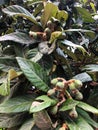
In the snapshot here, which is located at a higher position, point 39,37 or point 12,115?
point 39,37

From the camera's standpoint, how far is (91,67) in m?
0.85

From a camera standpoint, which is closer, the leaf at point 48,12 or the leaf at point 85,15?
the leaf at point 48,12

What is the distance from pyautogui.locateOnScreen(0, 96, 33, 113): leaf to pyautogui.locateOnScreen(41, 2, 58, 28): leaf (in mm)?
245

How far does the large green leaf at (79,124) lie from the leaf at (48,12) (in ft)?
1.01

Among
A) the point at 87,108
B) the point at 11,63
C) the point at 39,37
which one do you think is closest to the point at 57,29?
the point at 39,37

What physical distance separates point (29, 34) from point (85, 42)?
0.67 ft

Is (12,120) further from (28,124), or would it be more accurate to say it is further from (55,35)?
(55,35)

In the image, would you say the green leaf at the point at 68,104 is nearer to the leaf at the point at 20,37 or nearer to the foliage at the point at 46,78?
the foliage at the point at 46,78

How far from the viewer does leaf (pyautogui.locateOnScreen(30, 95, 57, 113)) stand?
65 cm

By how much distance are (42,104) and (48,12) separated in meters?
0.31

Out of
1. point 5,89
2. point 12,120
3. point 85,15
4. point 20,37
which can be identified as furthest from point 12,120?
point 85,15

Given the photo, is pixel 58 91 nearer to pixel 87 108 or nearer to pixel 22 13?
pixel 87 108

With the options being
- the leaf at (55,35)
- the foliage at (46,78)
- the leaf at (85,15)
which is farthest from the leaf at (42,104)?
the leaf at (85,15)

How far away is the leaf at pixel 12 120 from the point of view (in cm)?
76
